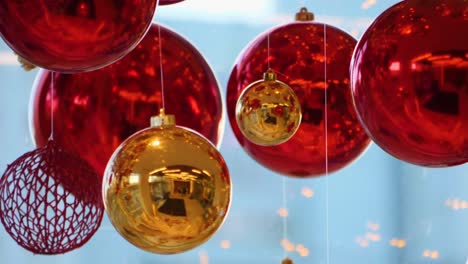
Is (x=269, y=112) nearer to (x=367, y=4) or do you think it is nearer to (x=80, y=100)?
(x=80, y=100)

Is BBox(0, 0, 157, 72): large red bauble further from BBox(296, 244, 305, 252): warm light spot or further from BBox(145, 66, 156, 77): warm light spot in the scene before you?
BBox(296, 244, 305, 252): warm light spot

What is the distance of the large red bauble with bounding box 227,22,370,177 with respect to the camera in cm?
159

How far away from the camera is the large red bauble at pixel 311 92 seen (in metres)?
1.59

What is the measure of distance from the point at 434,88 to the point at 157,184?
359 mm

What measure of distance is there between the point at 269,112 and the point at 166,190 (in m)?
0.35

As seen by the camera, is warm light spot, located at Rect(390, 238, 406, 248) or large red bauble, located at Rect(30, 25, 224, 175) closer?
large red bauble, located at Rect(30, 25, 224, 175)

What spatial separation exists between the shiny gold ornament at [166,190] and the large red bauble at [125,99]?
0.21 metres

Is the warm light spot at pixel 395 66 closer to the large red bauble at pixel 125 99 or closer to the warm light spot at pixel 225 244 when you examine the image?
the large red bauble at pixel 125 99

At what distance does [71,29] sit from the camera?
1.08 metres

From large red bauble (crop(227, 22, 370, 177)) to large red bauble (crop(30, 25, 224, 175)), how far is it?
107 millimetres

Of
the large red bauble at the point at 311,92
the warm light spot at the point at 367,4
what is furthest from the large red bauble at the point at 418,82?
the warm light spot at the point at 367,4

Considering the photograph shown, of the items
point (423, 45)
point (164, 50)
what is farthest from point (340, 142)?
point (423, 45)

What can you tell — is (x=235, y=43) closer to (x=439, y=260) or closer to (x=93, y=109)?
(x=439, y=260)

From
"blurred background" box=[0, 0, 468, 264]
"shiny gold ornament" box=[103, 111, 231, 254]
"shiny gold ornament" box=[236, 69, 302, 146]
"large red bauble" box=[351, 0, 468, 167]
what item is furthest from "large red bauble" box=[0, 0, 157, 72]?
"blurred background" box=[0, 0, 468, 264]
